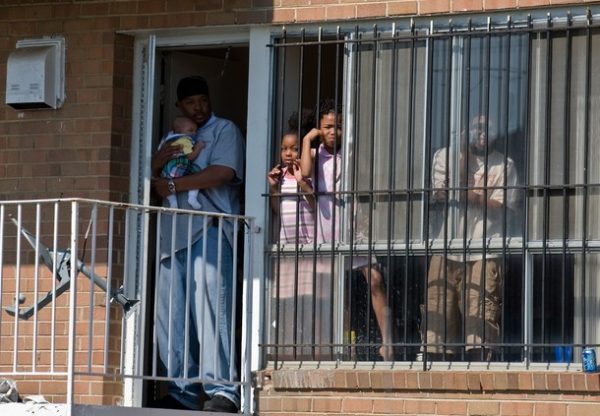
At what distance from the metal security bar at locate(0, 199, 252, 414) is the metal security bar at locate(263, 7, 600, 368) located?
42 cm

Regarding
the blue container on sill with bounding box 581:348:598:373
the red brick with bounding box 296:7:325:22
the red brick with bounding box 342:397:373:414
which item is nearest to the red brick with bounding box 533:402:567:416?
the blue container on sill with bounding box 581:348:598:373

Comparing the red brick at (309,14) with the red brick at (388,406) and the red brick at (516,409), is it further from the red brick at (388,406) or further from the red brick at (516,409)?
the red brick at (516,409)

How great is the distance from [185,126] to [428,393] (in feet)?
7.62

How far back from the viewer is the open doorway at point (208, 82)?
33.8ft

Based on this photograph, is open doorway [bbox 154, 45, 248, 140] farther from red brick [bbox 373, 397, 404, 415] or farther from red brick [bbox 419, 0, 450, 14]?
red brick [bbox 373, 397, 404, 415]

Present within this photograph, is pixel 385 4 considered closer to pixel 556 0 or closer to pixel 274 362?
pixel 556 0

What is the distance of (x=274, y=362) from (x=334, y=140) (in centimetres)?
133

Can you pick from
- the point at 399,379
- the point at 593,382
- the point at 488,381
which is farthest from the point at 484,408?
the point at 593,382

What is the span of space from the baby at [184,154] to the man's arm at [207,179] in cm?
5

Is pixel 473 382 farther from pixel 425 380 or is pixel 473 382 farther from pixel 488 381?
pixel 425 380

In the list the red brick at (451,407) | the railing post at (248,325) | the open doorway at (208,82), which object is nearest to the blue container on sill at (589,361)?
the red brick at (451,407)

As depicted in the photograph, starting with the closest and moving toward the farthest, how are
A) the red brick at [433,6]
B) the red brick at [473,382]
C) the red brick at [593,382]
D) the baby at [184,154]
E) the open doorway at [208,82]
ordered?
1. the red brick at [593,382]
2. the red brick at [473,382]
3. the red brick at [433,6]
4. the baby at [184,154]
5. the open doorway at [208,82]

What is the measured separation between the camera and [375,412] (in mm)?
9164

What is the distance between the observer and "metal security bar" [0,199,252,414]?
30.3 feet
